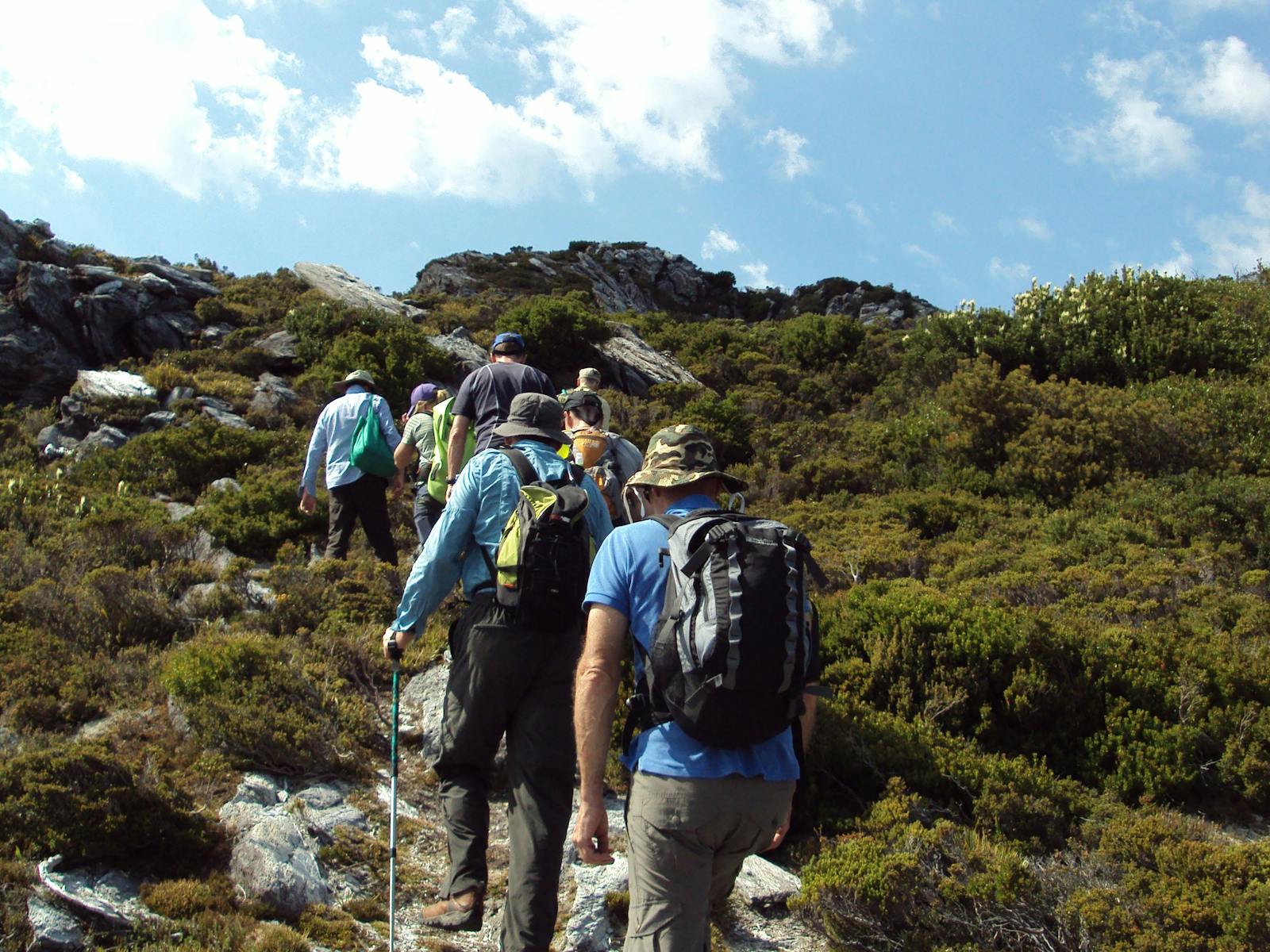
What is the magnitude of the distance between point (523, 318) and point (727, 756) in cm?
1655

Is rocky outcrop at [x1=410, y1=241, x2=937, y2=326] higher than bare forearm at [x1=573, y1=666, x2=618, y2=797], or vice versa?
rocky outcrop at [x1=410, y1=241, x2=937, y2=326]

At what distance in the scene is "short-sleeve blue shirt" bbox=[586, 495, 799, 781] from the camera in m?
2.62

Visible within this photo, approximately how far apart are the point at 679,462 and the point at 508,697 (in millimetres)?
1104

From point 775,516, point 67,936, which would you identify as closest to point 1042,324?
point 775,516

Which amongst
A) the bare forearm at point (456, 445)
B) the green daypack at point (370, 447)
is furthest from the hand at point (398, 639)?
the green daypack at point (370, 447)

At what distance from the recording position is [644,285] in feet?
141

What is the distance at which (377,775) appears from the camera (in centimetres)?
530

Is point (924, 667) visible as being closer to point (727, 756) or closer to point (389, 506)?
point (727, 756)

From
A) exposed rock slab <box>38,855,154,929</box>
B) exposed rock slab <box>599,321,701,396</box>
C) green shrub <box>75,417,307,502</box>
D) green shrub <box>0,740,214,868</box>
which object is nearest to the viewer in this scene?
exposed rock slab <box>38,855,154,929</box>

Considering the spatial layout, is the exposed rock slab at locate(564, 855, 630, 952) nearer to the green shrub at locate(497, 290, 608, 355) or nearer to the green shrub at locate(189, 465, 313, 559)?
the green shrub at locate(189, 465, 313, 559)

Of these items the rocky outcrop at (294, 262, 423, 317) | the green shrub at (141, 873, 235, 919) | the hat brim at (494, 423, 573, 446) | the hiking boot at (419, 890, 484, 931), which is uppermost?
the rocky outcrop at (294, 262, 423, 317)

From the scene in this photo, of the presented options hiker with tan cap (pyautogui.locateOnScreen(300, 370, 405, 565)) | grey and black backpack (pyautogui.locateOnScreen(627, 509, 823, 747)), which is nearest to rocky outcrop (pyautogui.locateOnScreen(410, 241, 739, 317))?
hiker with tan cap (pyautogui.locateOnScreen(300, 370, 405, 565))

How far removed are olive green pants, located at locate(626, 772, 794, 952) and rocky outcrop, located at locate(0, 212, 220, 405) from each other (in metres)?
14.3

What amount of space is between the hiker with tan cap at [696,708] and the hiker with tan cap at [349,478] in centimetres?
542
